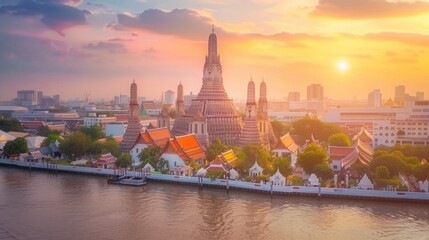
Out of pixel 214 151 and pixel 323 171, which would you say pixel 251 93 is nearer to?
pixel 214 151

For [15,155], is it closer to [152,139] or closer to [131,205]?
[152,139]

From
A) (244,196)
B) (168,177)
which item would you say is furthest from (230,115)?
(244,196)

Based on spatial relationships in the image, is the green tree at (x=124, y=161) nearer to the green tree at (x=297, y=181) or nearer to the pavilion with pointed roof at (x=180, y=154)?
the pavilion with pointed roof at (x=180, y=154)

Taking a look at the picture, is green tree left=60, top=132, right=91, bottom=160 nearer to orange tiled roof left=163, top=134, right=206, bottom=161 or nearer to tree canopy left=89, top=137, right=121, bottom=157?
tree canopy left=89, top=137, right=121, bottom=157

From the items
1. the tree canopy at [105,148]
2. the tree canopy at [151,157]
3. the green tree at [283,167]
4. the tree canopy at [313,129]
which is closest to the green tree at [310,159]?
the green tree at [283,167]

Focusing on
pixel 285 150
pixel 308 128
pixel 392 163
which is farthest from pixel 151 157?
pixel 308 128

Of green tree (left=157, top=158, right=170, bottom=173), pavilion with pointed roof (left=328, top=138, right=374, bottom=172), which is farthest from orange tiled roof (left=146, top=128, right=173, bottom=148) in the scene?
pavilion with pointed roof (left=328, top=138, right=374, bottom=172)
